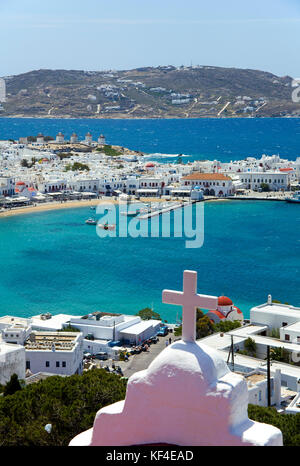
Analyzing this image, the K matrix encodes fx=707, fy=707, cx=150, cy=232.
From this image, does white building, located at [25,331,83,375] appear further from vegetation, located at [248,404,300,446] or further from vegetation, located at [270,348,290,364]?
vegetation, located at [248,404,300,446]

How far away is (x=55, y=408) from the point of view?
9859 millimetres

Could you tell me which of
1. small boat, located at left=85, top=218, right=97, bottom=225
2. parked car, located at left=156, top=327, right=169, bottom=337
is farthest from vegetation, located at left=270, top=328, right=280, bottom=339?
small boat, located at left=85, top=218, right=97, bottom=225

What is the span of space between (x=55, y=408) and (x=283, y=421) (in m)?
3.15

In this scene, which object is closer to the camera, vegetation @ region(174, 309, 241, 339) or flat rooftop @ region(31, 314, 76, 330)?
vegetation @ region(174, 309, 241, 339)

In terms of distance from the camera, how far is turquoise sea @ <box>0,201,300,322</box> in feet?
85.6

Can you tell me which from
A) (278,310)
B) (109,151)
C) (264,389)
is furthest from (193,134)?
(264,389)

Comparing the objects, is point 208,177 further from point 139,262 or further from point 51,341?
point 51,341

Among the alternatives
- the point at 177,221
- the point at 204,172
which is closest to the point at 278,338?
the point at 177,221

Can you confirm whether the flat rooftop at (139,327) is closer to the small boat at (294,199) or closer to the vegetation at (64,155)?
the small boat at (294,199)

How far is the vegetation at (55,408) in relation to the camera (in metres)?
9.28

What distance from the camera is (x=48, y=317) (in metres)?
21.6

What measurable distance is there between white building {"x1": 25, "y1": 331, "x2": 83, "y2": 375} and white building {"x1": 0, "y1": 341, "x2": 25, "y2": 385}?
4.83ft

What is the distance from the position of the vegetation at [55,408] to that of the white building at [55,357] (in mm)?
5231

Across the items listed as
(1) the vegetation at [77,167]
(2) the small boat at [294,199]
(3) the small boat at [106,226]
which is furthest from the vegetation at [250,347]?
(1) the vegetation at [77,167]
